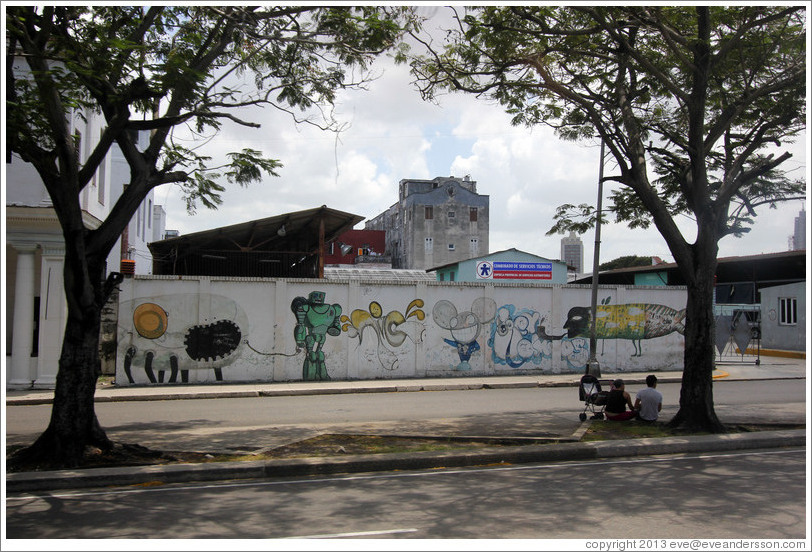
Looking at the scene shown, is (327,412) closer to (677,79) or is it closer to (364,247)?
(677,79)

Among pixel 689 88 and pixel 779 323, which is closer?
pixel 689 88

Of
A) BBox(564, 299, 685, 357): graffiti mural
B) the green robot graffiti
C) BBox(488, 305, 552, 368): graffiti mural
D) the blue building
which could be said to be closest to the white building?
the green robot graffiti

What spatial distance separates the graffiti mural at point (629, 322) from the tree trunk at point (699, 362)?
974 centimetres

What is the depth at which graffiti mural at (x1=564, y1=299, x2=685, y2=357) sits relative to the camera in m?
20.9

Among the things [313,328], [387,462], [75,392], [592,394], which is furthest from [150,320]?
[592,394]

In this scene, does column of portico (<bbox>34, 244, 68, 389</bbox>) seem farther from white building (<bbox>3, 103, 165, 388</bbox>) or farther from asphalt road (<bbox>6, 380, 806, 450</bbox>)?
asphalt road (<bbox>6, 380, 806, 450</bbox>)

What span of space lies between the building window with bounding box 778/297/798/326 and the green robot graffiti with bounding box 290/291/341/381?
805 inches

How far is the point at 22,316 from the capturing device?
16.6m

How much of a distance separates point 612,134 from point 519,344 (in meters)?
9.60

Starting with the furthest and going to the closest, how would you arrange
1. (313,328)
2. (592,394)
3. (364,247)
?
1. (364,247)
2. (313,328)
3. (592,394)

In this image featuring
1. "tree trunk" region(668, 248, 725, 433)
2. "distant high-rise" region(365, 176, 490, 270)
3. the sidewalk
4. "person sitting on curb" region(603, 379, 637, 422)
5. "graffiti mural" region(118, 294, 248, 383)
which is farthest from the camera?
"distant high-rise" region(365, 176, 490, 270)

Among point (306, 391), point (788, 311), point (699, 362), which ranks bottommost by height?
point (306, 391)

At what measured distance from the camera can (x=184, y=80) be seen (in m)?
8.41

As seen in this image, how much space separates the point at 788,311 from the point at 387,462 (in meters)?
25.9
